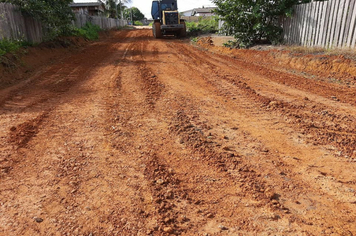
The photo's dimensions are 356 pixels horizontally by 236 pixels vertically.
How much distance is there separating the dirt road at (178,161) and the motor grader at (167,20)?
16934mm

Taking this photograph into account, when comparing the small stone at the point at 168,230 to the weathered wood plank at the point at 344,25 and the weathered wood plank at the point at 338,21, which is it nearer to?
→ the weathered wood plank at the point at 344,25

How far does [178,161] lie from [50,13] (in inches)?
501

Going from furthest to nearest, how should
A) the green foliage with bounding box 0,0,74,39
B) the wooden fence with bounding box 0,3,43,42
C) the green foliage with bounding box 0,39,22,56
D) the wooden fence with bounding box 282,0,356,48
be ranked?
the green foliage with bounding box 0,0,74,39
the wooden fence with bounding box 0,3,43,42
the wooden fence with bounding box 282,0,356,48
the green foliage with bounding box 0,39,22,56

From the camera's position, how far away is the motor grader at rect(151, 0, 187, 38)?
21.7 meters

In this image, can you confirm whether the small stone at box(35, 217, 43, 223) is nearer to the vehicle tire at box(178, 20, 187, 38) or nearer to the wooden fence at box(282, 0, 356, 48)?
the wooden fence at box(282, 0, 356, 48)

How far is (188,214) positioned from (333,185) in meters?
1.68

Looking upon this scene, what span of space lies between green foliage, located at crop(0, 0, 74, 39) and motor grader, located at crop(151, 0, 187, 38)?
863cm

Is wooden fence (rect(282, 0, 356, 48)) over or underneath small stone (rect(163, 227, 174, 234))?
over

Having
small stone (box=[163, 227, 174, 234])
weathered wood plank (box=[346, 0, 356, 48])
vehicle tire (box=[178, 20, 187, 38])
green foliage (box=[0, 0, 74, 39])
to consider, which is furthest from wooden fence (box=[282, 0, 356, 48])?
vehicle tire (box=[178, 20, 187, 38])

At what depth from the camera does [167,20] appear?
2177 centimetres

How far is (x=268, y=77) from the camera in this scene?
7699 millimetres

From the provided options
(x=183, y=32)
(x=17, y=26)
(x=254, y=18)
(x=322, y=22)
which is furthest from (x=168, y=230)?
(x=183, y=32)

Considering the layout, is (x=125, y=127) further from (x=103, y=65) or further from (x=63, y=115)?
(x=103, y=65)

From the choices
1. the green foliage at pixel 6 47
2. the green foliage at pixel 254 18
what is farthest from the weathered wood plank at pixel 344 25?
the green foliage at pixel 6 47
